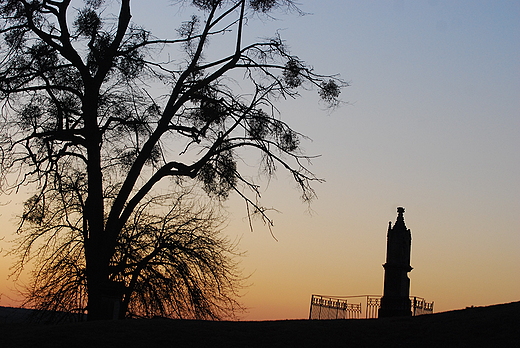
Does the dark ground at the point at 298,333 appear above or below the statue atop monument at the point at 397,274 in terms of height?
below

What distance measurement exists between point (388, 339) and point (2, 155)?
40.2 ft

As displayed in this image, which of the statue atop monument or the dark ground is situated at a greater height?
the statue atop monument

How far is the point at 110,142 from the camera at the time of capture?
76.6 ft

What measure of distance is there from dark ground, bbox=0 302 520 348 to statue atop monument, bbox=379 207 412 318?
6.63m

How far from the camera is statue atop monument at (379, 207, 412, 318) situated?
24.3 meters

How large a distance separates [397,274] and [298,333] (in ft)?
29.7

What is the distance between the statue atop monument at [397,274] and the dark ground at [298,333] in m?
6.63

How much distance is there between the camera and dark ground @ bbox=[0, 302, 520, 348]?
15164mm

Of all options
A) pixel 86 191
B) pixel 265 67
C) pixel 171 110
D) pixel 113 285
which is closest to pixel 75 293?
pixel 113 285

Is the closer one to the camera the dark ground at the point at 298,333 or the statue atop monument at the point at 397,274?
the dark ground at the point at 298,333

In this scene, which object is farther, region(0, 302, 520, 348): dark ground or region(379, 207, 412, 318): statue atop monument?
region(379, 207, 412, 318): statue atop monument

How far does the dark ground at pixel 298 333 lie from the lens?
15.2 m

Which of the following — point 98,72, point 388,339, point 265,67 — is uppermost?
point 265,67

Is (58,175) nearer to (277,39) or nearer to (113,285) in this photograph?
(113,285)
